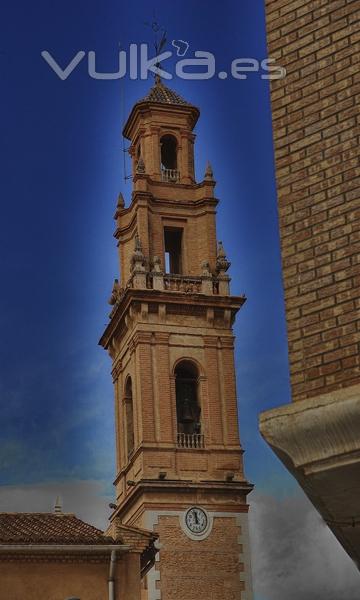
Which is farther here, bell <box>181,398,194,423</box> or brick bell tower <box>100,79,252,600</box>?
bell <box>181,398,194,423</box>

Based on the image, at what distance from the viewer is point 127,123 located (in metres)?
42.2

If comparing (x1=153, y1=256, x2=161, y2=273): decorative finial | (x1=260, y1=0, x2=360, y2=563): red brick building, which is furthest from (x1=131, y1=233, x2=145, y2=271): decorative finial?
(x1=260, y1=0, x2=360, y2=563): red brick building

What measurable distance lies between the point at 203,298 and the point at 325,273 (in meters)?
30.0

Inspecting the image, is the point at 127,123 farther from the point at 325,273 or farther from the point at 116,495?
the point at 325,273

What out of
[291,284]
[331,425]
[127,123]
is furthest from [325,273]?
[127,123]

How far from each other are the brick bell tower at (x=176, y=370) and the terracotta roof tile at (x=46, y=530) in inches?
337

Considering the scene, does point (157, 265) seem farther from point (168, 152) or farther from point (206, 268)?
point (168, 152)

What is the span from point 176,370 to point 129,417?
2133 millimetres

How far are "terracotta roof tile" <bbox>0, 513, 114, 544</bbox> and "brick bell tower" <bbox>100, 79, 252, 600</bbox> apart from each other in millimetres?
8560

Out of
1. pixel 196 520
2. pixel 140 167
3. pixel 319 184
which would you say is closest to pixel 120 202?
pixel 140 167

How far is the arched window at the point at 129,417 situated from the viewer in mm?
37750

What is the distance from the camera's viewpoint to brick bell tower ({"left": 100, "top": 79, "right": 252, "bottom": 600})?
1346 inches

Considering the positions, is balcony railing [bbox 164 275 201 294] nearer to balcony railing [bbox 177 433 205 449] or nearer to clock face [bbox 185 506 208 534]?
balcony railing [bbox 177 433 205 449]

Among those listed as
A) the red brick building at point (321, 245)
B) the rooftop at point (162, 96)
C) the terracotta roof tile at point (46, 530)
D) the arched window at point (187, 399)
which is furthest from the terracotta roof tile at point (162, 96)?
the red brick building at point (321, 245)
